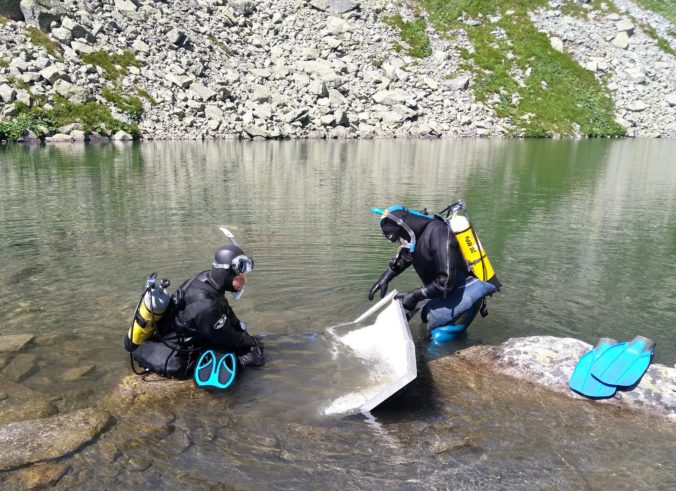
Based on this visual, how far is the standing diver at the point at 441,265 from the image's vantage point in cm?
797

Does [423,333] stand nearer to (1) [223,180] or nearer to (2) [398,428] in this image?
(2) [398,428]

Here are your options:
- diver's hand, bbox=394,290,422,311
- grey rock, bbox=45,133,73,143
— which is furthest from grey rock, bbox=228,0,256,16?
diver's hand, bbox=394,290,422,311

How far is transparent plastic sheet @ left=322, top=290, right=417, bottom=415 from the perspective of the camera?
652cm

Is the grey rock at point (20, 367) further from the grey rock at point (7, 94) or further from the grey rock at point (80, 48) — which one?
the grey rock at point (80, 48)

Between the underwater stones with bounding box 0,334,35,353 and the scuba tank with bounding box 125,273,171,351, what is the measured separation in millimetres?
2313

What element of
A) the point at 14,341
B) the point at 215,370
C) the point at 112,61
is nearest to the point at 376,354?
the point at 215,370

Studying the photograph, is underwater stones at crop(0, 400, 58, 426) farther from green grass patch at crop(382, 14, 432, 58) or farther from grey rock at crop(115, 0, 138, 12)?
green grass patch at crop(382, 14, 432, 58)

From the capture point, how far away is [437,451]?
5801 millimetres

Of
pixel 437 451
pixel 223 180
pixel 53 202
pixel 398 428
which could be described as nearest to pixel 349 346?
pixel 398 428

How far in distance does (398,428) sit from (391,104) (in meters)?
66.6

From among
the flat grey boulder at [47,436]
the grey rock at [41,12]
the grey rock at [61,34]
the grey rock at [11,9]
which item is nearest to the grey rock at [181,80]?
the grey rock at [61,34]

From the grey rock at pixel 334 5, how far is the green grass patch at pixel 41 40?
41.3 m

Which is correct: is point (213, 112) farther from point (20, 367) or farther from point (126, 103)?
point (20, 367)

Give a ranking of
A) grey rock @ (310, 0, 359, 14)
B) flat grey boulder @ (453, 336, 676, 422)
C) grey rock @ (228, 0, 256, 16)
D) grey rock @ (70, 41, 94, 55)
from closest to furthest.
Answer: flat grey boulder @ (453, 336, 676, 422)
grey rock @ (70, 41, 94, 55)
grey rock @ (228, 0, 256, 16)
grey rock @ (310, 0, 359, 14)
